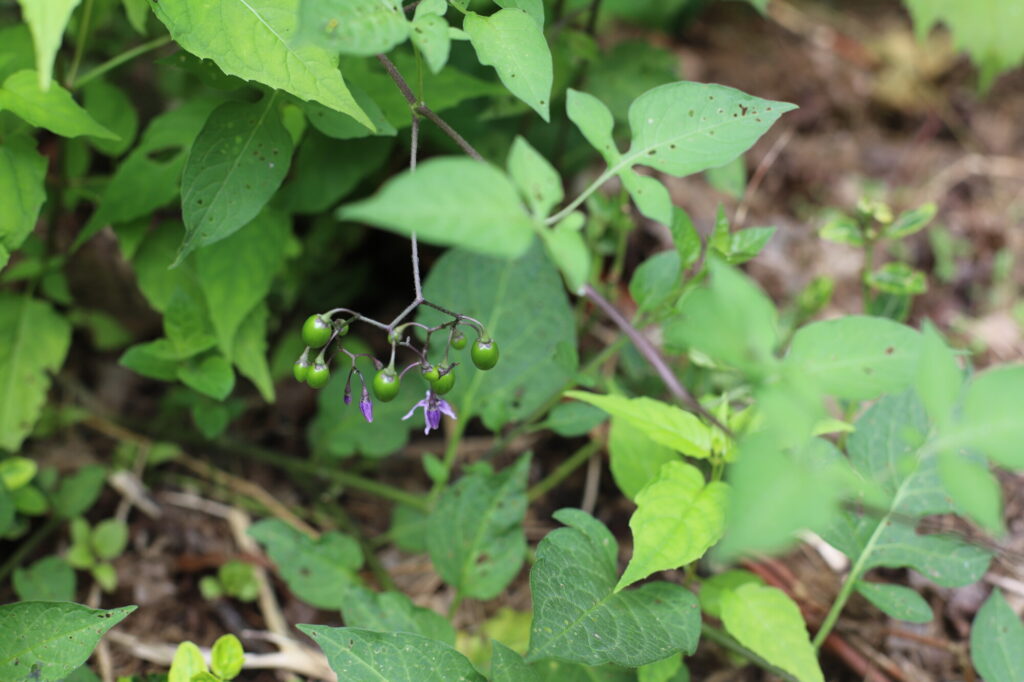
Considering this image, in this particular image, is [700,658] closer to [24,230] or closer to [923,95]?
[24,230]

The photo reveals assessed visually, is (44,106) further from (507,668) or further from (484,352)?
(507,668)

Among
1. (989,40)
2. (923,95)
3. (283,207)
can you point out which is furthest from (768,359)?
(923,95)

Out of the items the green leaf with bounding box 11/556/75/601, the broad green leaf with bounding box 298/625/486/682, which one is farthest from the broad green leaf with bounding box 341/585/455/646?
the green leaf with bounding box 11/556/75/601

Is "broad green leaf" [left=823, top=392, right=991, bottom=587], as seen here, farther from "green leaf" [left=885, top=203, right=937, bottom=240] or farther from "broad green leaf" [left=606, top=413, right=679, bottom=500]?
"green leaf" [left=885, top=203, right=937, bottom=240]

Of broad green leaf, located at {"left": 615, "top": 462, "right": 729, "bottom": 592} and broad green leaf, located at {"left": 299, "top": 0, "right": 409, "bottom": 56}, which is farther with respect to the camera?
broad green leaf, located at {"left": 615, "top": 462, "right": 729, "bottom": 592}

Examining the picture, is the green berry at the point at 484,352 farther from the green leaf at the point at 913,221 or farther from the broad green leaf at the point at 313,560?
the green leaf at the point at 913,221

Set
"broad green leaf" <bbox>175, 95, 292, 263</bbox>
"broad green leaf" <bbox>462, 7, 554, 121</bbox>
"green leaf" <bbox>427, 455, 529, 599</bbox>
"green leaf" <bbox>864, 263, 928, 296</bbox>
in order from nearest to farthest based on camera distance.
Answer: "broad green leaf" <bbox>462, 7, 554, 121</bbox> < "broad green leaf" <bbox>175, 95, 292, 263</bbox> < "green leaf" <bbox>427, 455, 529, 599</bbox> < "green leaf" <bbox>864, 263, 928, 296</bbox>

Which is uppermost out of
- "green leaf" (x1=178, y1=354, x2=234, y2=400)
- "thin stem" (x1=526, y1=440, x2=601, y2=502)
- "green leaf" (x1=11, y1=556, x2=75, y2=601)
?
"green leaf" (x1=178, y1=354, x2=234, y2=400)

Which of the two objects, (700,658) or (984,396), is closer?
(984,396)

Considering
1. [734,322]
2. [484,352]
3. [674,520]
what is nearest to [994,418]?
[734,322]
